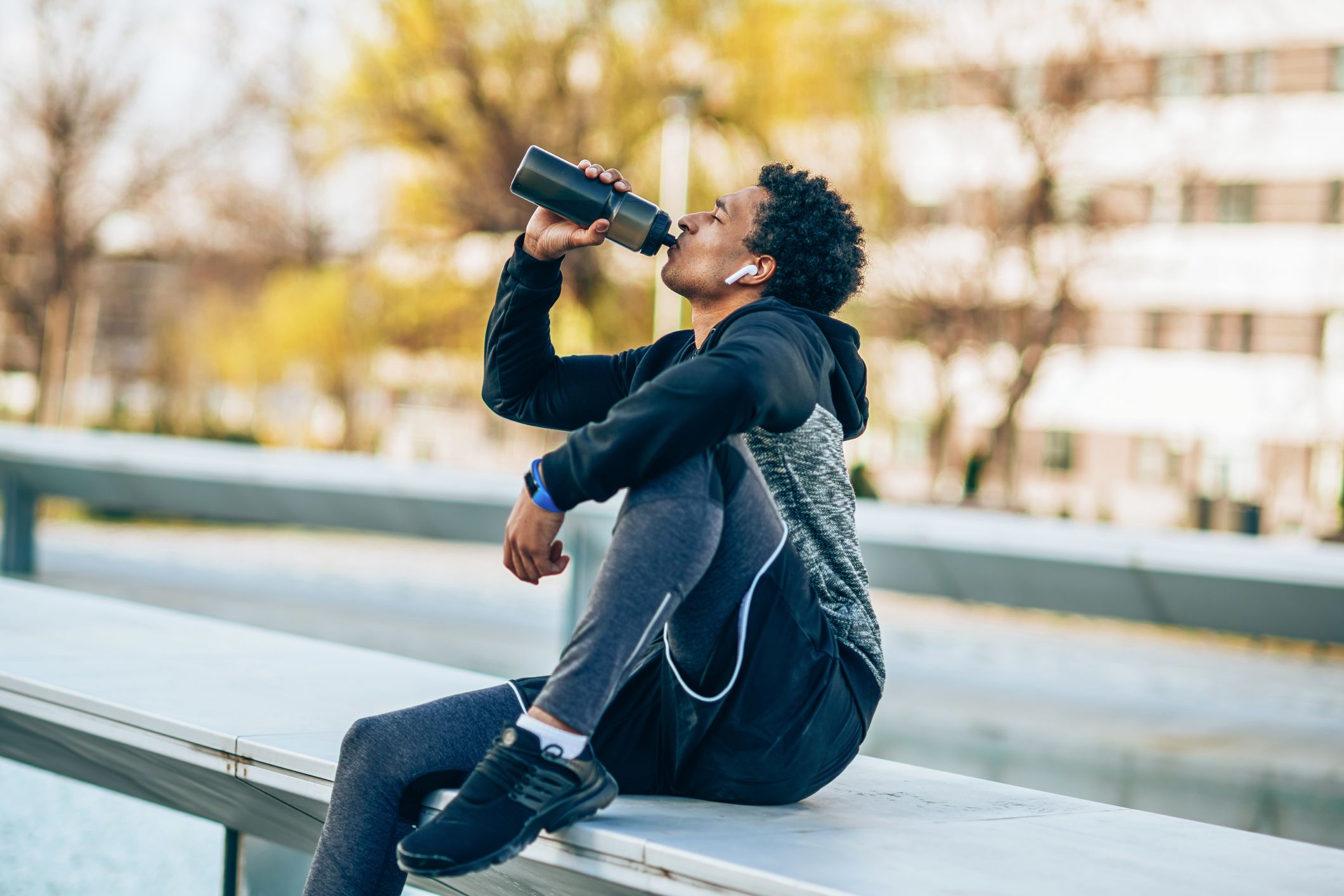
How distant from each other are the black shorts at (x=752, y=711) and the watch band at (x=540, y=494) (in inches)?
11.1

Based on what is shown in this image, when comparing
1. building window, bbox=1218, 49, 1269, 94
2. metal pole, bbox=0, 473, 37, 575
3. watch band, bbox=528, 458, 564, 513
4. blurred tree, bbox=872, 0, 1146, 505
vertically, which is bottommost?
metal pole, bbox=0, 473, 37, 575

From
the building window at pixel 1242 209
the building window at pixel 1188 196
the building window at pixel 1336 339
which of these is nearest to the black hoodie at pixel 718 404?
the building window at pixel 1188 196

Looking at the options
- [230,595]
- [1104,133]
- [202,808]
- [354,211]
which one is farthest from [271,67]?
[202,808]

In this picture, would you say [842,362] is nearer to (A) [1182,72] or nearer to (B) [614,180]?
(B) [614,180]

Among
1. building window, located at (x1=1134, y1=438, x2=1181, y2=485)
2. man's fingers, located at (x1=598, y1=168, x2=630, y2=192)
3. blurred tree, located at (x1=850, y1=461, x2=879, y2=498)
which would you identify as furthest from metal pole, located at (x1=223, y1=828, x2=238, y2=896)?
building window, located at (x1=1134, y1=438, x2=1181, y2=485)

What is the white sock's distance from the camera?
6.50 ft

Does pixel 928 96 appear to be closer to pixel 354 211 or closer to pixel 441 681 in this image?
pixel 354 211

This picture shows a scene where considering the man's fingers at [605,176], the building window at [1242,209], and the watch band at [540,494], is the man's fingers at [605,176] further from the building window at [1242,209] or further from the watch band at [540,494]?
the building window at [1242,209]

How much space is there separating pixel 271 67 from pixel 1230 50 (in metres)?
13.9

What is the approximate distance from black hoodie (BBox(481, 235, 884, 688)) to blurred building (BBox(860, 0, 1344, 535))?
16.6 meters

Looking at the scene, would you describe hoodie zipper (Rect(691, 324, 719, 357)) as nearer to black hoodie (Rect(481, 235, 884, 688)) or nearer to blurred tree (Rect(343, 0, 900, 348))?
black hoodie (Rect(481, 235, 884, 688))

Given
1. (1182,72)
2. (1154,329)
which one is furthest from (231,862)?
(1154,329)

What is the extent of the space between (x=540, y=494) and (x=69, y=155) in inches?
779

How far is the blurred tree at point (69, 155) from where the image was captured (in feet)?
64.3
